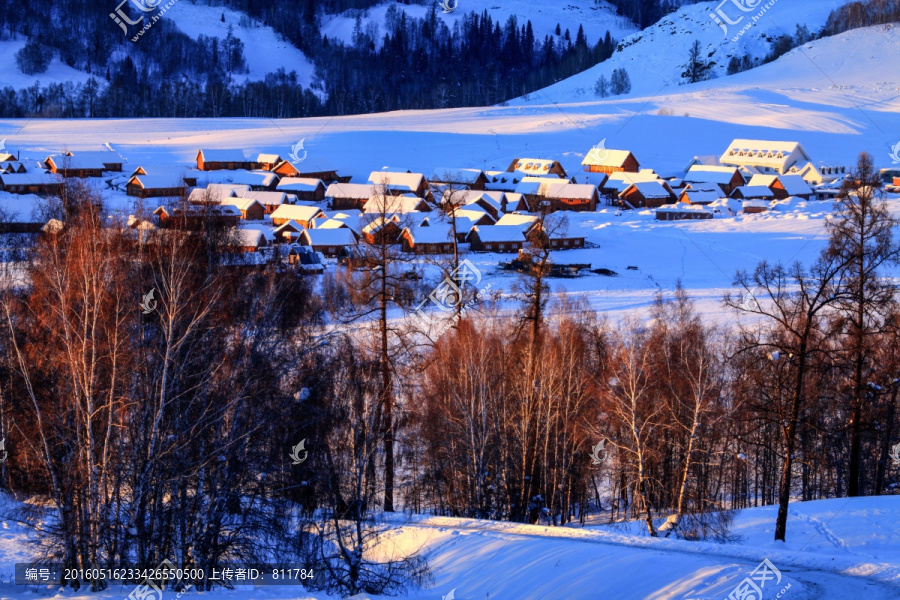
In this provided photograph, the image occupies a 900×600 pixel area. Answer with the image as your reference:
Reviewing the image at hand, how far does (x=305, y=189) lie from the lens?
49312 millimetres

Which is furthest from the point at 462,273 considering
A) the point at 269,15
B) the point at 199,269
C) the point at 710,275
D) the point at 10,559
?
the point at 269,15

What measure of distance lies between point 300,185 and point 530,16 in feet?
403

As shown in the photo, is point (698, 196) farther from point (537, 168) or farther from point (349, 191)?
point (349, 191)

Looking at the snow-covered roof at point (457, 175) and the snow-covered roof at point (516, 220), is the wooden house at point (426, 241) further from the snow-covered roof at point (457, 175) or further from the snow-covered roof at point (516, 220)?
the snow-covered roof at point (457, 175)

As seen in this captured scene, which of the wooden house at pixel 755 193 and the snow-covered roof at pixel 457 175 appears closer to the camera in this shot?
the wooden house at pixel 755 193

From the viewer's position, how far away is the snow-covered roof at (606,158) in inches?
2330

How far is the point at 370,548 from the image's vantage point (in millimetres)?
11344

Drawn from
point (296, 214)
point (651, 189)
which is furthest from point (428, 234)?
point (651, 189)

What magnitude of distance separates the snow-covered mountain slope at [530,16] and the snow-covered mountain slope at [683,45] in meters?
30.7

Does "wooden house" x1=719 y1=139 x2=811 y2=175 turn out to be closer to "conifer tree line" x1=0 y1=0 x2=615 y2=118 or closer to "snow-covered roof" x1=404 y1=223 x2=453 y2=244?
"snow-covered roof" x1=404 y1=223 x2=453 y2=244

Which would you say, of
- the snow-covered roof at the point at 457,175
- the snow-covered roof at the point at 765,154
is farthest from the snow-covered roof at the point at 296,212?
the snow-covered roof at the point at 765,154

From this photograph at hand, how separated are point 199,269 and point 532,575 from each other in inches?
300

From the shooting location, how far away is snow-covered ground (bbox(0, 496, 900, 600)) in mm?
8977

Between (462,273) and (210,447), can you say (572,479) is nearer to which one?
(210,447)
